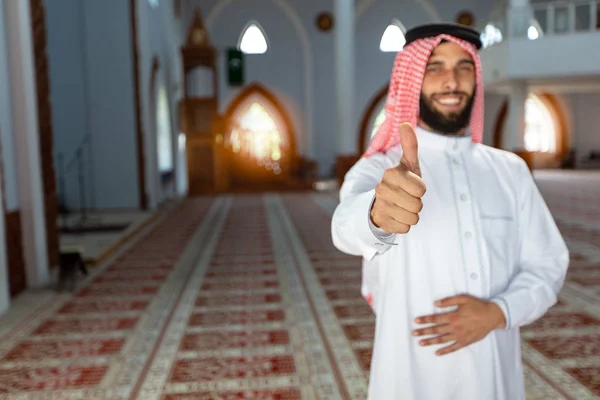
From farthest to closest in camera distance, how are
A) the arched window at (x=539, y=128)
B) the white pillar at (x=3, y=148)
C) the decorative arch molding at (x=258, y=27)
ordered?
the arched window at (x=539, y=128) → the decorative arch molding at (x=258, y=27) → the white pillar at (x=3, y=148)

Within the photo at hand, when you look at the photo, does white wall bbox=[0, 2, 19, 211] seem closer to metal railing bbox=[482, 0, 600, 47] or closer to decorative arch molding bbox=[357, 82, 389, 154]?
metal railing bbox=[482, 0, 600, 47]

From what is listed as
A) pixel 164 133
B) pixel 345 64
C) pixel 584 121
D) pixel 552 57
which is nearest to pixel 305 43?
pixel 345 64

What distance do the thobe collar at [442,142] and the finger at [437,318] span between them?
0.41 metres

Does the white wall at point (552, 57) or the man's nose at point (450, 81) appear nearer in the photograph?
the man's nose at point (450, 81)

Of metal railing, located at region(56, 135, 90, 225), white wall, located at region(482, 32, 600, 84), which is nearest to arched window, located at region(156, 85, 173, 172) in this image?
metal railing, located at region(56, 135, 90, 225)

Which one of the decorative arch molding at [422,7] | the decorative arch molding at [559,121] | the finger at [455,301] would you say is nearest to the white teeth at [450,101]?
the finger at [455,301]

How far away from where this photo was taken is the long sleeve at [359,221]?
1230mm

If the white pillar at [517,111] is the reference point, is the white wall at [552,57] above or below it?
above

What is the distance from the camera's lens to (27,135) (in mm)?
4543

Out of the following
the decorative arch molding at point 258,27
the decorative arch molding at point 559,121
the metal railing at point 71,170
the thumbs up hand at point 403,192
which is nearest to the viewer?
the thumbs up hand at point 403,192

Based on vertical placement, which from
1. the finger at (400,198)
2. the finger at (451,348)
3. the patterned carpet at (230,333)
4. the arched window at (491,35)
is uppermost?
the arched window at (491,35)

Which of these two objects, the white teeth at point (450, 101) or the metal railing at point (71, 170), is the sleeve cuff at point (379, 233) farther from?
the metal railing at point (71, 170)

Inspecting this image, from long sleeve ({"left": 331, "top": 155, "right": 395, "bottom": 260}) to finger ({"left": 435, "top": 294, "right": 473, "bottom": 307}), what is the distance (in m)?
0.19

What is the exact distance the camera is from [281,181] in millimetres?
13609
